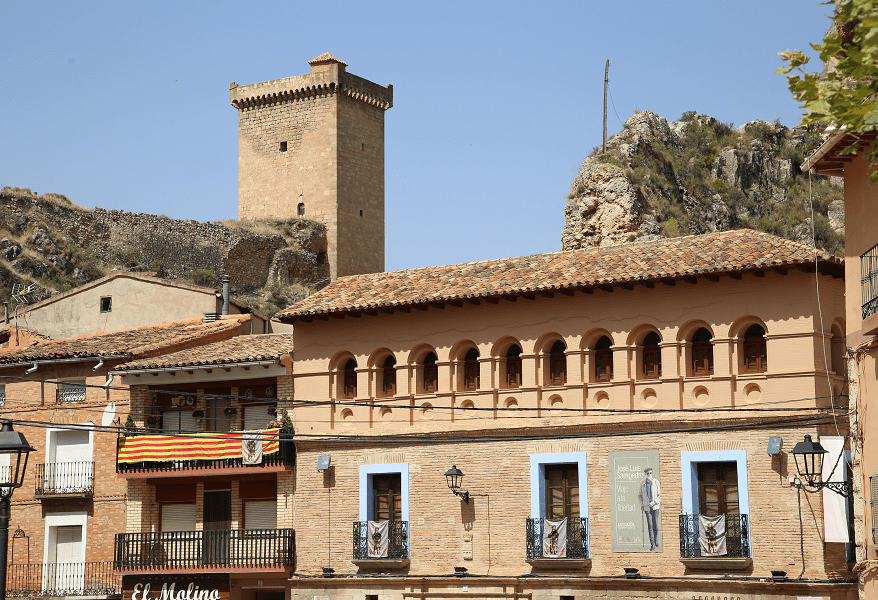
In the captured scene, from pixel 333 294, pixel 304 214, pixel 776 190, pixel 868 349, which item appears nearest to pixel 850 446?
pixel 868 349

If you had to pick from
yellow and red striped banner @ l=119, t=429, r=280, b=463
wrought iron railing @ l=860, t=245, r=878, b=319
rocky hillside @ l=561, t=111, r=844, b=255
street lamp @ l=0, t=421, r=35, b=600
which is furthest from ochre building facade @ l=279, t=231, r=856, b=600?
rocky hillside @ l=561, t=111, r=844, b=255

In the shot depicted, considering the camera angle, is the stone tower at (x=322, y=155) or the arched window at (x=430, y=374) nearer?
the arched window at (x=430, y=374)

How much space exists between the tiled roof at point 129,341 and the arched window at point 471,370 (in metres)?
8.40

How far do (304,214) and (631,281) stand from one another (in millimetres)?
44248

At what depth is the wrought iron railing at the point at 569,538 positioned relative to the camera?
2531 centimetres

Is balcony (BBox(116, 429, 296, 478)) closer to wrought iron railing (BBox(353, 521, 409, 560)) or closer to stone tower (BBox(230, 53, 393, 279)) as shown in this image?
wrought iron railing (BBox(353, 521, 409, 560))

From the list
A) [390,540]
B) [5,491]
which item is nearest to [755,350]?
[390,540]

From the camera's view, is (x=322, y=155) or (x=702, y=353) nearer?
(x=702, y=353)

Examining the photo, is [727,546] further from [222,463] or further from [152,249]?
[152,249]

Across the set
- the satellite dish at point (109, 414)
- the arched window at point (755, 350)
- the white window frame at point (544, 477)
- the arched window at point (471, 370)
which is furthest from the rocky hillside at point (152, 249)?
the arched window at point (755, 350)

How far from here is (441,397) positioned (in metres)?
A: 27.7

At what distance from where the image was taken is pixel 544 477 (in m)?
26.3

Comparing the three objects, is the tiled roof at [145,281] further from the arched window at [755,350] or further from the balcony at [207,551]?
the arched window at [755,350]

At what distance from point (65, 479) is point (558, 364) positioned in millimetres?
13429
